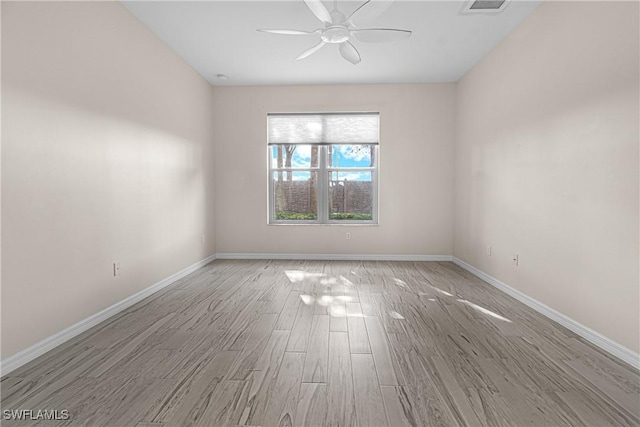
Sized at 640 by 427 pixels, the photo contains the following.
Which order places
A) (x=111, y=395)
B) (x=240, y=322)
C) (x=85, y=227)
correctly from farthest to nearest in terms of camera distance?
(x=240, y=322) → (x=85, y=227) → (x=111, y=395)

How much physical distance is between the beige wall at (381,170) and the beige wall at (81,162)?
1.34m

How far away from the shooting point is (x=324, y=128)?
203 inches

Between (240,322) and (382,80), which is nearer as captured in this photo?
(240,322)

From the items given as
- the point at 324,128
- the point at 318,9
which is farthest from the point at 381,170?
the point at 318,9

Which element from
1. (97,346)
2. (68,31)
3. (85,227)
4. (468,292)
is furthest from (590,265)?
(68,31)

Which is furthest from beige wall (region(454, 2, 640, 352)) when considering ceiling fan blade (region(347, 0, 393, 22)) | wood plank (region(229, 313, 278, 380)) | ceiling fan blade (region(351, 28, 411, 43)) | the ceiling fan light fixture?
wood plank (region(229, 313, 278, 380))

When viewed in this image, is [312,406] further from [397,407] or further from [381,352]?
[381,352]

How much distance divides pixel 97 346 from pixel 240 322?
98cm

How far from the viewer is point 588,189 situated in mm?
2332

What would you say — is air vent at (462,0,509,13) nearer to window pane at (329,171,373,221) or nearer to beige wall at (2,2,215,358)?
window pane at (329,171,373,221)

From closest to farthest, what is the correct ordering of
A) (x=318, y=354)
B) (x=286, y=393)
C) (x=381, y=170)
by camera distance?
(x=286, y=393) < (x=318, y=354) < (x=381, y=170)

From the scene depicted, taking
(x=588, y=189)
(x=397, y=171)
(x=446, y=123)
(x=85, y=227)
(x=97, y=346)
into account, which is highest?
(x=446, y=123)

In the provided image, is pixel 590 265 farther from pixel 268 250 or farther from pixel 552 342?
pixel 268 250

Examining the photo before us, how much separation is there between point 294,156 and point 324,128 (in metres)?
0.67
